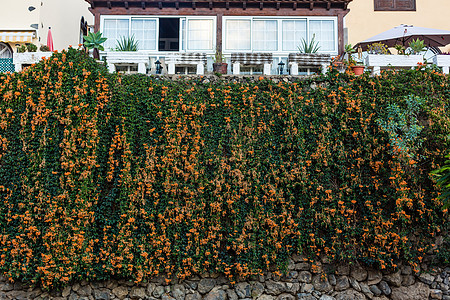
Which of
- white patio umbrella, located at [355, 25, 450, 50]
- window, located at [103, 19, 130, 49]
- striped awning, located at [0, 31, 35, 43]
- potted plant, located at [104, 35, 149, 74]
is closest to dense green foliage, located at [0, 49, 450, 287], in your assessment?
potted plant, located at [104, 35, 149, 74]

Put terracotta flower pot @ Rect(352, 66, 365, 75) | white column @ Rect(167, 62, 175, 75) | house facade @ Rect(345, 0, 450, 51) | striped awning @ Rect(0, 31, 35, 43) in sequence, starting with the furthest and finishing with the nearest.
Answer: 1. house facade @ Rect(345, 0, 450, 51)
2. striped awning @ Rect(0, 31, 35, 43)
3. white column @ Rect(167, 62, 175, 75)
4. terracotta flower pot @ Rect(352, 66, 365, 75)

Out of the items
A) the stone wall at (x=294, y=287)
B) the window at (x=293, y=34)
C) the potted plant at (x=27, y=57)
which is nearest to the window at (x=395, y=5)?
the window at (x=293, y=34)

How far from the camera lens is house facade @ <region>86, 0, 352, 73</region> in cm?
1731

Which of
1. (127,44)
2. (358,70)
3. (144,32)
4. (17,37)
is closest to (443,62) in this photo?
(358,70)

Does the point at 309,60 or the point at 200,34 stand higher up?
the point at 200,34

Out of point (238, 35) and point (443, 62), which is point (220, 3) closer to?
point (238, 35)

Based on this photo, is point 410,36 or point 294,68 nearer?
point 294,68

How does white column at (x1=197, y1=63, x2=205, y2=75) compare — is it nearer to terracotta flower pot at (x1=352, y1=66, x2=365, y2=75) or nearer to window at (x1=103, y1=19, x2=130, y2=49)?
terracotta flower pot at (x1=352, y1=66, x2=365, y2=75)

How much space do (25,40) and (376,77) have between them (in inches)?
515

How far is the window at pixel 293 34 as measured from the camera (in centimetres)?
1722

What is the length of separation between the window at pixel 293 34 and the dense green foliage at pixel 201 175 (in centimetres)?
524

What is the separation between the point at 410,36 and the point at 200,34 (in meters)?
7.74

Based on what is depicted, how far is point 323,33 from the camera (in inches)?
685

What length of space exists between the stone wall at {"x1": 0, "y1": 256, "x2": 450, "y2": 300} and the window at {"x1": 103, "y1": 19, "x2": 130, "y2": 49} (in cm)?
957
